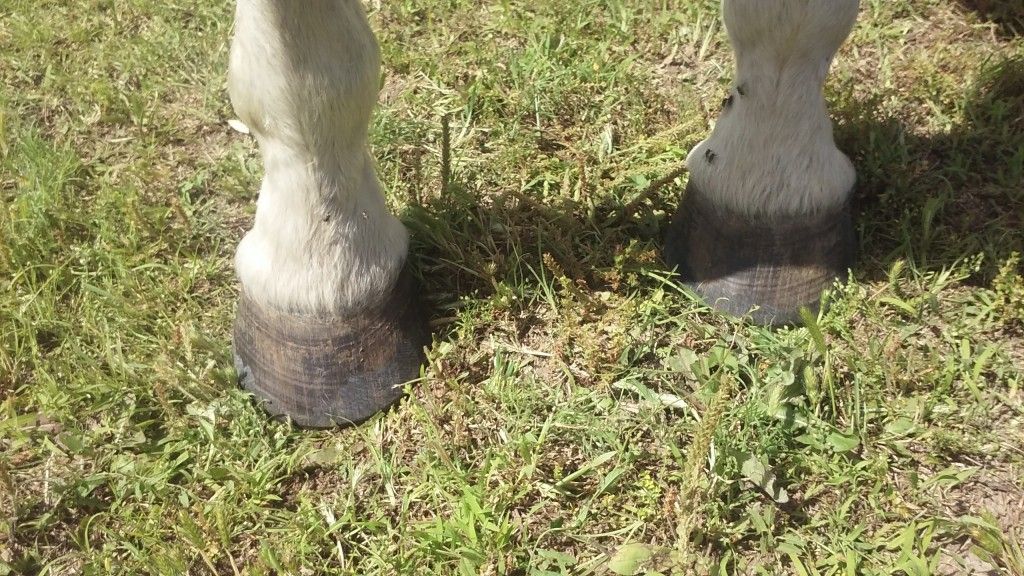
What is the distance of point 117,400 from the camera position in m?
2.17

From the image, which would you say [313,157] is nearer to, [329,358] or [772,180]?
[329,358]

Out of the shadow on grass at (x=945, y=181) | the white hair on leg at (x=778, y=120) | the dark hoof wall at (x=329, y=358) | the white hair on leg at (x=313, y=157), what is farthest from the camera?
the shadow on grass at (x=945, y=181)

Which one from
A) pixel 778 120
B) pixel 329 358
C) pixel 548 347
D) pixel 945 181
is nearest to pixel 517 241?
pixel 548 347

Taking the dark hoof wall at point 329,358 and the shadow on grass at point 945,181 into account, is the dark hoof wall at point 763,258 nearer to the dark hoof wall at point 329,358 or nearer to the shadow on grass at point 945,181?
the shadow on grass at point 945,181

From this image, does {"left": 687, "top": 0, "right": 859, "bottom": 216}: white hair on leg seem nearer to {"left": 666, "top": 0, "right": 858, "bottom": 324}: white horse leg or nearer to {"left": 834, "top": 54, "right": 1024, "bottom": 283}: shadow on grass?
{"left": 666, "top": 0, "right": 858, "bottom": 324}: white horse leg

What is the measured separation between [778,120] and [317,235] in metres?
1.14

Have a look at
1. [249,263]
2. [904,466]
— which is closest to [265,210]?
[249,263]

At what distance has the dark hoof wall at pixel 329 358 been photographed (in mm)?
1990

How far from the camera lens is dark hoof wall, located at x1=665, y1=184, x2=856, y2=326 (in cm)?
207

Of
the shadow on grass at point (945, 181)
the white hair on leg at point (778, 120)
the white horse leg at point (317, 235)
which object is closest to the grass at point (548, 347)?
Result: the shadow on grass at point (945, 181)

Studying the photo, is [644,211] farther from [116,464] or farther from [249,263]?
[116,464]

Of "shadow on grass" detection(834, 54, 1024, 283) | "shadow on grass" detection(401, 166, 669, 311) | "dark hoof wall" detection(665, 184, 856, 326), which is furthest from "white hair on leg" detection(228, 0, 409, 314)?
"shadow on grass" detection(834, 54, 1024, 283)

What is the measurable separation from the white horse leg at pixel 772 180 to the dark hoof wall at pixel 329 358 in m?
0.82

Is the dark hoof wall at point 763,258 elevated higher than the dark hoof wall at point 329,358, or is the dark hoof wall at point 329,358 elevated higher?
the dark hoof wall at point 763,258
